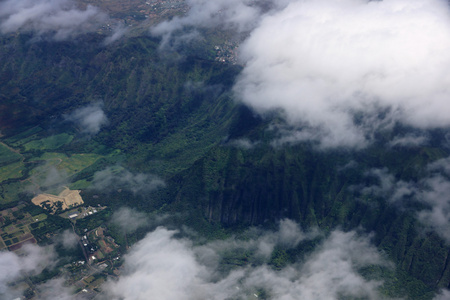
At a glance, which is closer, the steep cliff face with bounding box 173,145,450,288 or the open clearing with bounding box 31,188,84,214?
the steep cliff face with bounding box 173,145,450,288

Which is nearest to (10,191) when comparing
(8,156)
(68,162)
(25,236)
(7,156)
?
(68,162)

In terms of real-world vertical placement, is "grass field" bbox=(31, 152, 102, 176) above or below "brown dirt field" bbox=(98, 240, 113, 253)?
above

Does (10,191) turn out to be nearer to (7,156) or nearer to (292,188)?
(7,156)

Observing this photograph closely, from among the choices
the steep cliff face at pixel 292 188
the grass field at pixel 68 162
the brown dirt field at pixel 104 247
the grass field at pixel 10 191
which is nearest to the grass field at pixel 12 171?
the grass field at pixel 10 191

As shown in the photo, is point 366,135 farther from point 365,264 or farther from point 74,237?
point 74,237

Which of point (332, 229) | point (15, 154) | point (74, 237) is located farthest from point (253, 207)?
point (15, 154)

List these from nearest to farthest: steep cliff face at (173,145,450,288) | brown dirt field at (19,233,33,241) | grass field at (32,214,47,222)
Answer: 1. brown dirt field at (19,233,33,241)
2. steep cliff face at (173,145,450,288)
3. grass field at (32,214,47,222)

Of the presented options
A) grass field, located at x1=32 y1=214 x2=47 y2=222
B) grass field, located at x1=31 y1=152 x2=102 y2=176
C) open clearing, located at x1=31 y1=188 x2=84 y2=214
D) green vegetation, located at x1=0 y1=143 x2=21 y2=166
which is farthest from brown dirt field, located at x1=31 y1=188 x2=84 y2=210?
green vegetation, located at x1=0 y1=143 x2=21 y2=166

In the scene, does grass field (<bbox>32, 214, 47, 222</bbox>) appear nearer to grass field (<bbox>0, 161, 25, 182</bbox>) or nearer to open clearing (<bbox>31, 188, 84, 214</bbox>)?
open clearing (<bbox>31, 188, 84, 214</bbox>)
